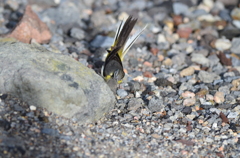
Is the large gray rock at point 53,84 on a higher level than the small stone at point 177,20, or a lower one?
lower

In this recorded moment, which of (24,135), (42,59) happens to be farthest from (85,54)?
(24,135)

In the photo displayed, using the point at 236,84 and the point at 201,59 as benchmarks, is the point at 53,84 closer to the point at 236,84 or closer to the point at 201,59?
the point at 236,84

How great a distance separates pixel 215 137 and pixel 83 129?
5.37ft

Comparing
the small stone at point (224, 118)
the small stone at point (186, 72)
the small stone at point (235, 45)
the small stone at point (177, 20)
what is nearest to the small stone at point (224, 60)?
the small stone at point (235, 45)

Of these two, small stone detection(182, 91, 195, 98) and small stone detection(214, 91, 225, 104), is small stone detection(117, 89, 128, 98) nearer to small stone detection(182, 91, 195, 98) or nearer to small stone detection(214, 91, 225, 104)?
small stone detection(182, 91, 195, 98)

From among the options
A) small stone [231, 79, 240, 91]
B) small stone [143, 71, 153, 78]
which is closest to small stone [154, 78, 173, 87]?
small stone [143, 71, 153, 78]

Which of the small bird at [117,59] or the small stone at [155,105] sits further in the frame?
the small bird at [117,59]

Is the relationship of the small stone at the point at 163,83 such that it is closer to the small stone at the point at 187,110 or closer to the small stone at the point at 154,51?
the small stone at the point at 187,110

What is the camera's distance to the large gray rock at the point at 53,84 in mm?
4641

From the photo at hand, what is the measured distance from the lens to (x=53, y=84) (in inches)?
184

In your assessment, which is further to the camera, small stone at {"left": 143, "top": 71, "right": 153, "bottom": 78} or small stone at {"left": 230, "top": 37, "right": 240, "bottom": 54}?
small stone at {"left": 230, "top": 37, "right": 240, "bottom": 54}

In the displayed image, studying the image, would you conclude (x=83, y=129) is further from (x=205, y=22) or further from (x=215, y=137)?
(x=205, y=22)

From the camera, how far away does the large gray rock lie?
464cm

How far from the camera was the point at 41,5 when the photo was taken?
352 inches
